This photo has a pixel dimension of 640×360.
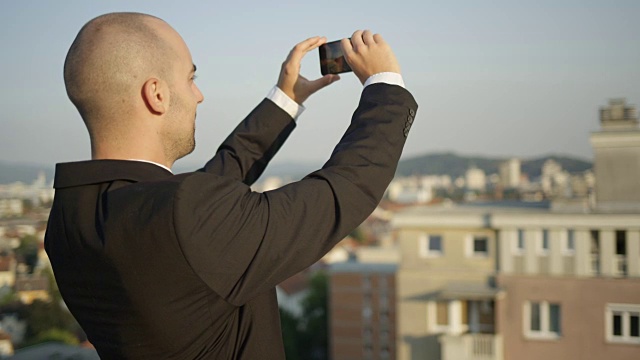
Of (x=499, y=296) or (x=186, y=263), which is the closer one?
(x=186, y=263)

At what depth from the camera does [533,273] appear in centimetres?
597

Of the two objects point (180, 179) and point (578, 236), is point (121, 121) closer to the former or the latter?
point (180, 179)

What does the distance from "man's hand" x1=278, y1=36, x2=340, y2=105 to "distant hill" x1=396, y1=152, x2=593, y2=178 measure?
0.62ft

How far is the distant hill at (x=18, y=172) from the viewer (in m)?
2.03

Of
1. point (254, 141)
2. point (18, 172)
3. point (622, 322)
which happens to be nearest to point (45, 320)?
point (18, 172)

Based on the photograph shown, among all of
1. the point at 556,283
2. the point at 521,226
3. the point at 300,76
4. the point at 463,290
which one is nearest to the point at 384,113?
the point at 300,76

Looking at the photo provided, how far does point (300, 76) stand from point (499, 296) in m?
5.77

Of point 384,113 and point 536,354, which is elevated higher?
point 384,113

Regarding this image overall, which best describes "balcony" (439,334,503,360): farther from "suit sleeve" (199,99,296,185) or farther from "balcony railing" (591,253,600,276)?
"suit sleeve" (199,99,296,185)

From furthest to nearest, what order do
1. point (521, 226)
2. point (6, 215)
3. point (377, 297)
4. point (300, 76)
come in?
point (377, 297)
point (521, 226)
point (6, 215)
point (300, 76)

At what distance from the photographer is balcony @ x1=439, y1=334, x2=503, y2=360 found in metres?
6.02

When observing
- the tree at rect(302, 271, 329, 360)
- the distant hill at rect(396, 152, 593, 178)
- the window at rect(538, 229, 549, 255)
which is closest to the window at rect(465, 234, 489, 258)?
the distant hill at rect(396, 152, 593, 178)

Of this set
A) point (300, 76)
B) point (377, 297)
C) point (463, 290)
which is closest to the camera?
point (300, 76)

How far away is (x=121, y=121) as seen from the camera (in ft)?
1.87
